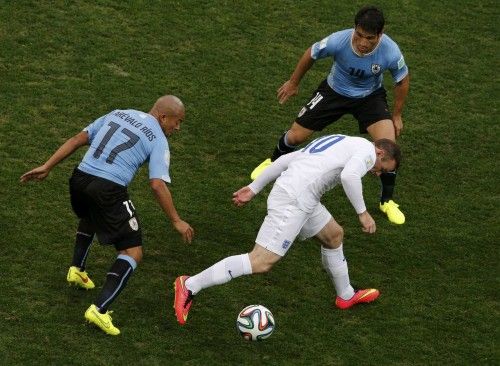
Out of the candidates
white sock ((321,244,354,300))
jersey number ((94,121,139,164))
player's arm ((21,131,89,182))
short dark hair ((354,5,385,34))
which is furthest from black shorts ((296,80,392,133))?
player's arm ((21,131,89,182))

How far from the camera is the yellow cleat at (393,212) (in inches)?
479

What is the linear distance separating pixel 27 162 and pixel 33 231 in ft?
5.00

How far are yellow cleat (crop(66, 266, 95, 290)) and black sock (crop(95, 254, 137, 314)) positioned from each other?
0.69 m

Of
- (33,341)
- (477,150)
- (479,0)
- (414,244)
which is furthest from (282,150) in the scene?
(479,0)

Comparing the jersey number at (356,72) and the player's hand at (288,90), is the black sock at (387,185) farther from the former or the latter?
the player's hand at (288,90)

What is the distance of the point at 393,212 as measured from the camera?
40.1 feet

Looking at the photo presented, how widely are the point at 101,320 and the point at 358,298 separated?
2.61m

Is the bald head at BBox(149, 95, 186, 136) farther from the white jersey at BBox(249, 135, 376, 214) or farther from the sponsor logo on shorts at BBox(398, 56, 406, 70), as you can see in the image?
the sponsor logo on shorts at BBox(398, 56, 406, 70)

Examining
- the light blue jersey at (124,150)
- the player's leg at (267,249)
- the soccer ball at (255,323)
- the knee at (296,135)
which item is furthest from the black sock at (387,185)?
the light blue jersey at (124,150)

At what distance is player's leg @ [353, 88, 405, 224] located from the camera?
39.5ft

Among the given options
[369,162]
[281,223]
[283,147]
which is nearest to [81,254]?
[281,223]

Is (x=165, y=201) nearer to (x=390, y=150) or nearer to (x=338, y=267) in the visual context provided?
(x=338, y=267)

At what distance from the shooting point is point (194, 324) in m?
9.95

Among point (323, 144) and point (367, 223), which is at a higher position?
point (323, 144)
